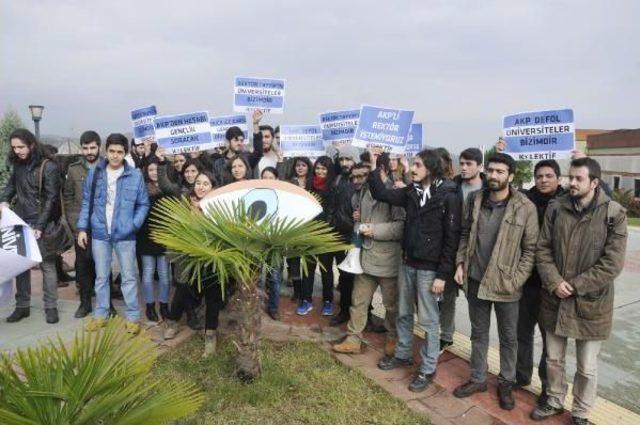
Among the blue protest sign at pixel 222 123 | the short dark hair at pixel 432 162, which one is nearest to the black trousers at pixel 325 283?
the short dark hair at pixel 432 162

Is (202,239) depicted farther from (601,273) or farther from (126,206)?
(601,273)

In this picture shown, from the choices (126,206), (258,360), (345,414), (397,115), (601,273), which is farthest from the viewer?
(397,115)

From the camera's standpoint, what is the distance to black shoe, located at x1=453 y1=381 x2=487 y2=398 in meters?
3.66

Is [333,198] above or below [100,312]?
above

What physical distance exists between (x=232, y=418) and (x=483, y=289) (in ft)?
7.09

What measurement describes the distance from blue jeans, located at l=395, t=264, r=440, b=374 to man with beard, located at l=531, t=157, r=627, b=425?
860 mm

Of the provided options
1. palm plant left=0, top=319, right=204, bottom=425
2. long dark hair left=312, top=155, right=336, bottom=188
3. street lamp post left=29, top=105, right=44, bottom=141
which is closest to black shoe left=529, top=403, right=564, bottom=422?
palm plant left=0, top=319, right=204, bottom=425

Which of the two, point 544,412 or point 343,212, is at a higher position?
point 343,212

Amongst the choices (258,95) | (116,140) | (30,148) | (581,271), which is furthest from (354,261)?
(258,95)

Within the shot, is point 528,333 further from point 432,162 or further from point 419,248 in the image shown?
point 432,162

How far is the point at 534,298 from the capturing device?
145 inches

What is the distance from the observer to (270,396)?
343 centimetres

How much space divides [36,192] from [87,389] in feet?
12.7

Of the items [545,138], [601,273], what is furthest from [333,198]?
[601,273]
